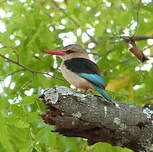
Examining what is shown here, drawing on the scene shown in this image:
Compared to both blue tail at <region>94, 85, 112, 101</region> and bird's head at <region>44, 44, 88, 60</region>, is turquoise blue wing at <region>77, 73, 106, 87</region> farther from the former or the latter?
bird's head at <region>44, 44, 88, 60</region>

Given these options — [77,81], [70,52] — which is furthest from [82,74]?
[70,52]

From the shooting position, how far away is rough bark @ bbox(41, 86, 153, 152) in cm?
322

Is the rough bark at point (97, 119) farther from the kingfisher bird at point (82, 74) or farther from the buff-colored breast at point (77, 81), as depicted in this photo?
the buff-colored breast at point (77, 81)

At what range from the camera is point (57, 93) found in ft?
10.8

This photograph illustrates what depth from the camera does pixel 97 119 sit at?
3.27 metres

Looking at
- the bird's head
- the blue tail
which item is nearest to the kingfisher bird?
the blue tail

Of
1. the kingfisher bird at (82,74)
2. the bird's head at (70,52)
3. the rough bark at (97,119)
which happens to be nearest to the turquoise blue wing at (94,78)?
the kingfisher bird at (82,74)

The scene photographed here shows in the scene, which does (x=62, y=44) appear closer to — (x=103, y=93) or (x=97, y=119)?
(x=103, y=93)

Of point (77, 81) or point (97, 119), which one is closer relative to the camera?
point (97, 119)

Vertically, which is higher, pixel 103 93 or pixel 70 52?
pixel 70 52

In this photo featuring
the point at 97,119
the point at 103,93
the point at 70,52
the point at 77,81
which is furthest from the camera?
the point at 70,52

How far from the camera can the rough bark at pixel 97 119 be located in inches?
127

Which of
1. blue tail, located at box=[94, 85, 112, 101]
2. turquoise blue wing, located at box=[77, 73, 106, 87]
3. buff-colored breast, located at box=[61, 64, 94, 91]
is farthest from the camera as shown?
buff-colored breast, located at box=[61, 64, 94, 91]

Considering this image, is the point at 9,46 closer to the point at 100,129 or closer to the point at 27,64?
the point at 27,64
